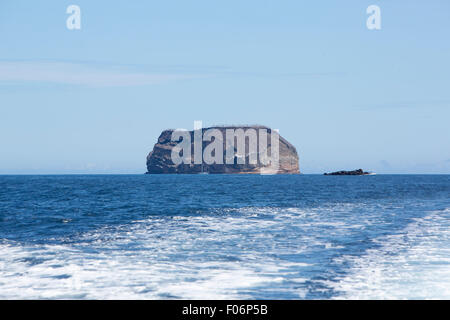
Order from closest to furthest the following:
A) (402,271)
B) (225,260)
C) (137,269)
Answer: (402,271) → (137,269) → (225,260)

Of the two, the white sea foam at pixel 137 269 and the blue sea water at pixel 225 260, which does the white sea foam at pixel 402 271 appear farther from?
the white sea foam at pixel 137 269

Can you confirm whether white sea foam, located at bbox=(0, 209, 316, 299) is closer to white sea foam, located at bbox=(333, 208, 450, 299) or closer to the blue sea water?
the blue sea water

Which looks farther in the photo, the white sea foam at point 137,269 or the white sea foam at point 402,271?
the white sea foam at point 137,269

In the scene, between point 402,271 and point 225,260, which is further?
point 225,260

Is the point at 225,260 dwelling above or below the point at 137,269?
below

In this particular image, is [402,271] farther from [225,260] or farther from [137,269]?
[137,269]

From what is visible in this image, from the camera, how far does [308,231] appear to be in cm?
2103

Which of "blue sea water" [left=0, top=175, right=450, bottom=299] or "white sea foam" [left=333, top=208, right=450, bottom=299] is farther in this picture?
"blue sea water" [left=0, top=175, right=450, bottom=299]

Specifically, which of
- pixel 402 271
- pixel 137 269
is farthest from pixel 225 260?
pixel 402 271

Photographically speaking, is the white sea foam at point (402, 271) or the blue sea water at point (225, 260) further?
the blue sea water at point (225, 260)

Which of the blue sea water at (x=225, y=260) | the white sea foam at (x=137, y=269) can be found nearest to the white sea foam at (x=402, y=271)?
the blue sea water at (x=225, y=260)

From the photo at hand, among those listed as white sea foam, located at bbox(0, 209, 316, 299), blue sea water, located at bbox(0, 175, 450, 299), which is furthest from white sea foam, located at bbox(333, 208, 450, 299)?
white sea foam, located at bbox(0, 209, 316, 299)

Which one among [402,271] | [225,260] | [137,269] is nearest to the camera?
[402,271]

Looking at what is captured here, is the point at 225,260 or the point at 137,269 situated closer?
the point at 137,269
